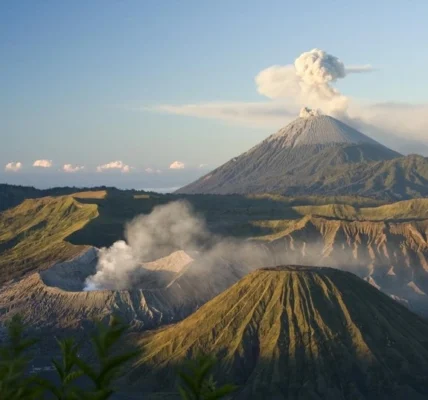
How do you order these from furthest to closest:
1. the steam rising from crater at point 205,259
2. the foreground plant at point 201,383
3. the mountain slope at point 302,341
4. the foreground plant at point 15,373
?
the steam rising from crater at point 205,259, the mountain slope at point 302,341, the foreground plant at point 15,373, the foreground plant at point 201,383

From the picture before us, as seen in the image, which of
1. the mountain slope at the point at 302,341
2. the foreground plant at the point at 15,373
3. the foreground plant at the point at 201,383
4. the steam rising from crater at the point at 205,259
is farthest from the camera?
the steam rising from crater at the point at 205,259

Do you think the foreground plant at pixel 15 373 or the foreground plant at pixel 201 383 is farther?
the foreground plant at pixel 15 373

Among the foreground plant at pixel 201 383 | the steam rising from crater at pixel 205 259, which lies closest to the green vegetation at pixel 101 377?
the foreground plant at pixel 201 383

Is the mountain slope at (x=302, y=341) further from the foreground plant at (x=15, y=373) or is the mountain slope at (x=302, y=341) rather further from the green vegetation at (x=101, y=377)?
the green vegetation at (x=101, y=377)

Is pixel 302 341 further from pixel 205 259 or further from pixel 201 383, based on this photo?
pixel 201 383

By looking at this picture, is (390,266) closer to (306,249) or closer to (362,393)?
(306,249)

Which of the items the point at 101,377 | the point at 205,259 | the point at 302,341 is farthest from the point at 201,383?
the point at 205,259

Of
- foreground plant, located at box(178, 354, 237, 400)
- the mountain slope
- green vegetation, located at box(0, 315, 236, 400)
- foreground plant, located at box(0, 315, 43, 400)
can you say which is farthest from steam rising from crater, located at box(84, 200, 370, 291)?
foreground plant, located at box(178, 354, 237, 400)

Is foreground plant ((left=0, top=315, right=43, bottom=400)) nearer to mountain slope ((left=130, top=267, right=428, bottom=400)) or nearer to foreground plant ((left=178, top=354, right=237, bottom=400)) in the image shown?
foreground plant ((left=178, top=354, right=237, bottom=400))
